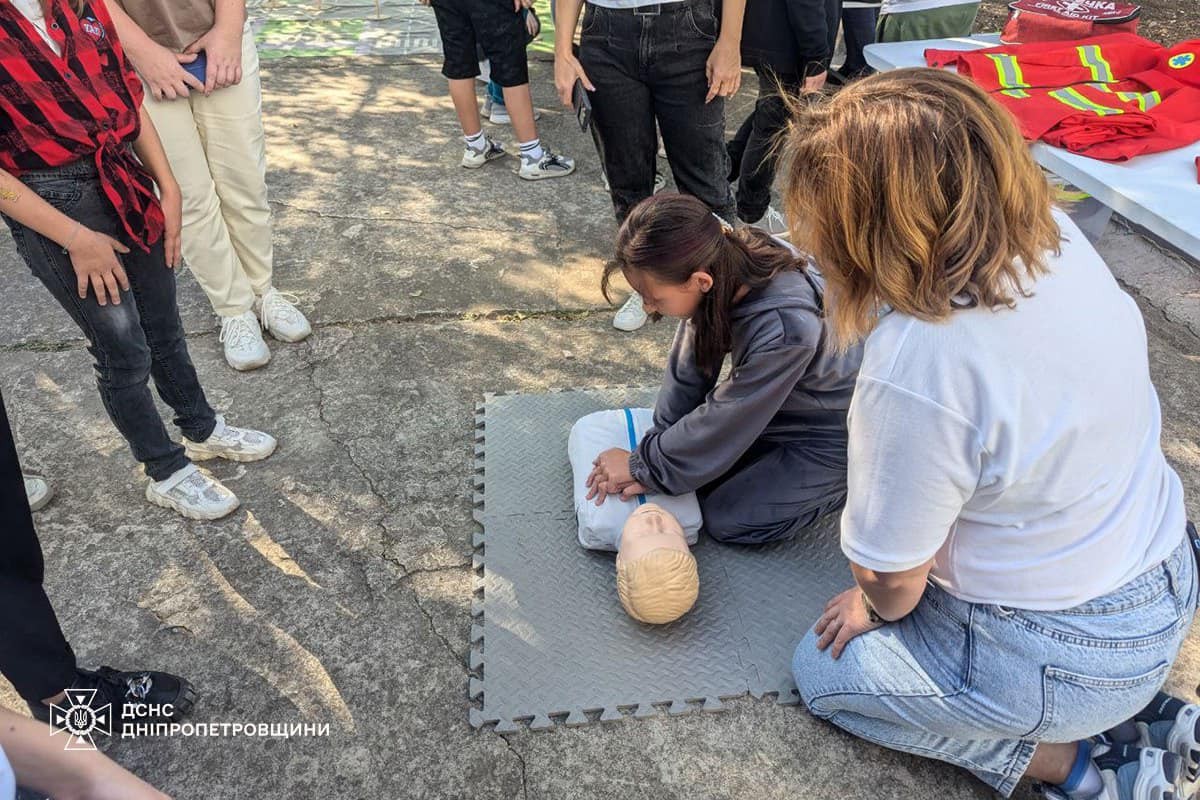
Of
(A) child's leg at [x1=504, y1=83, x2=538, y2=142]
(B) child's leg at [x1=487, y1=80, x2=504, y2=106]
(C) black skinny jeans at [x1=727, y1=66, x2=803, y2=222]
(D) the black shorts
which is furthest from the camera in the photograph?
(B) child's leg at [x1=487, y1=80, x2=504, y2=106]

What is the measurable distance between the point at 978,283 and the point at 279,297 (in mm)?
2784

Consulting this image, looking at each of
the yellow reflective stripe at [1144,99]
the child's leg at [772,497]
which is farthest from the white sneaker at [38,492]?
the yellow reflective stripe at [1144,99]

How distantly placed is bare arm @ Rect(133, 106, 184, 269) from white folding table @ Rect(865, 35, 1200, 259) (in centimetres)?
271

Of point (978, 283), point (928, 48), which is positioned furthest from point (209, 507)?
point (928, 48)

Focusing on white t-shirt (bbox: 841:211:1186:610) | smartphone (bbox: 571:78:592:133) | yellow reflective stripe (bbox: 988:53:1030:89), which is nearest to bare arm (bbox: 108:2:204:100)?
smartphone (bbox: 571:78:592:133)

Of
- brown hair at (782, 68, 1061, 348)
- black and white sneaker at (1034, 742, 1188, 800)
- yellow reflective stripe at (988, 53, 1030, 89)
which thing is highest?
brown hair at (782, 68, 1061, 348)

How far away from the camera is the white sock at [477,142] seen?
4.53 meters

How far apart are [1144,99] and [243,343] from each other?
3.38 m

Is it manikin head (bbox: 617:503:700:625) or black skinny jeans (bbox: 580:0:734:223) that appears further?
black skinny jeans (bbox: 580:0:734:223)

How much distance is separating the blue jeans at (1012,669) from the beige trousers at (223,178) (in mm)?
2496

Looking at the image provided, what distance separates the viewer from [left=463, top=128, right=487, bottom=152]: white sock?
4.53 meters

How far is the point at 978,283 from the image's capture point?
1208 mm

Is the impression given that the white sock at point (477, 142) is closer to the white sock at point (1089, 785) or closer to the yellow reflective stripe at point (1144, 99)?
the yellow reflective stripe at point (1144, 99)

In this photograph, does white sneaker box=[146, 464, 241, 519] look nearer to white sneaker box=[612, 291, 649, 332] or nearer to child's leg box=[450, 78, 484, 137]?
white sneaker box=[612, 291, 649, 332]
